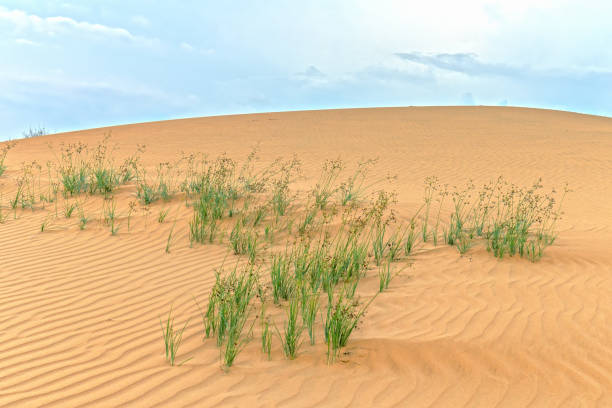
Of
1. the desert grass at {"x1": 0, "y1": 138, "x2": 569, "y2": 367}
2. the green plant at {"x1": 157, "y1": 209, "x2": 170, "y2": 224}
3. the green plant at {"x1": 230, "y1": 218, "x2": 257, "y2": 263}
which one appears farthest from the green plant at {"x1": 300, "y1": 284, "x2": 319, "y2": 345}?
the green plant at {"x1": 157, "y1": 209, "x2": 170, "y2": 224}

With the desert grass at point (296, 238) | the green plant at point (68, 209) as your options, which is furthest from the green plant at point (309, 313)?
the green plant at point (68, 209)

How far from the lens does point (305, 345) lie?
3.72m

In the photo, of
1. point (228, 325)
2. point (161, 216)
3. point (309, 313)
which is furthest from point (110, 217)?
point (309, 313)

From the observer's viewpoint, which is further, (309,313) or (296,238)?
(296,238)

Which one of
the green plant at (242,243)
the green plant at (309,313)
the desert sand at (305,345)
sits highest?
the green plant at (242,243)

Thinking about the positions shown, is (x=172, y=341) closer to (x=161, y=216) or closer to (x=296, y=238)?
(x=296, y=238)

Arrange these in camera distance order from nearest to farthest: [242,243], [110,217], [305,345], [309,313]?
[305,345] → [309,313] → [242,243] → [110,217]

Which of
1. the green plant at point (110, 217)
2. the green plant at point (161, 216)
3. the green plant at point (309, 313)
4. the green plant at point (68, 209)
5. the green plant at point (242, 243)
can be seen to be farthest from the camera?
the green plant at point (68, 209)

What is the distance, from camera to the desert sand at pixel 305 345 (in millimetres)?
3145

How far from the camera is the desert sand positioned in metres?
3.14

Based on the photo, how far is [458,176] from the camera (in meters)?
14.5

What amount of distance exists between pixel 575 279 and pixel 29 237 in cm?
714

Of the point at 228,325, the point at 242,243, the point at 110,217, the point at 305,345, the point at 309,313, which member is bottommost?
the point at 305,345

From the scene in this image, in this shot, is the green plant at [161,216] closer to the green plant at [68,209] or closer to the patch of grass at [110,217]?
the patch of grass at [110,217]
